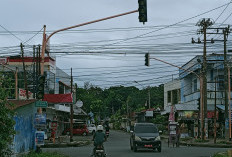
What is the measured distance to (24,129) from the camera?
23.5 metres

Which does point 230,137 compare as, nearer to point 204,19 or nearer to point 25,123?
point 204,19

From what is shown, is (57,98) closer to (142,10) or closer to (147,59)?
(147,59)

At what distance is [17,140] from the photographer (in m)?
22.0

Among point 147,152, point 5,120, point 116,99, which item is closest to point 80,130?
point 147,152

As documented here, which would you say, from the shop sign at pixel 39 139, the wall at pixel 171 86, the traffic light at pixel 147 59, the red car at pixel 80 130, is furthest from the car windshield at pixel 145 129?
the wall at pixel 171 86

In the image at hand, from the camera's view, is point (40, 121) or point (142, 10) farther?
point (40, 121)

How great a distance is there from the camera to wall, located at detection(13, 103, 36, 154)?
71.9 ft

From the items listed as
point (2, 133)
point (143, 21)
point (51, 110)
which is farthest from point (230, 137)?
point (2, 133)

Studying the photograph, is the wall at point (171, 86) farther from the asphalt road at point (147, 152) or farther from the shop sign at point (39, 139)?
the shop sign at point (39, 139)

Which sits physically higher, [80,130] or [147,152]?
[147,152]

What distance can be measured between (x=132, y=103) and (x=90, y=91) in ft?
40.6

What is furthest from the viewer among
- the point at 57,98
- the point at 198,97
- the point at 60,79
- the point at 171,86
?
the point at 171,86

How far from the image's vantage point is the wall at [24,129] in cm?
2191

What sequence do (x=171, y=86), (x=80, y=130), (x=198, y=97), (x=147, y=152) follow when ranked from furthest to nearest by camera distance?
1. (x=171, y=86)
2. (x=80, y=130)
3. (x=198, y=97)
4. (x=147, y=152)
